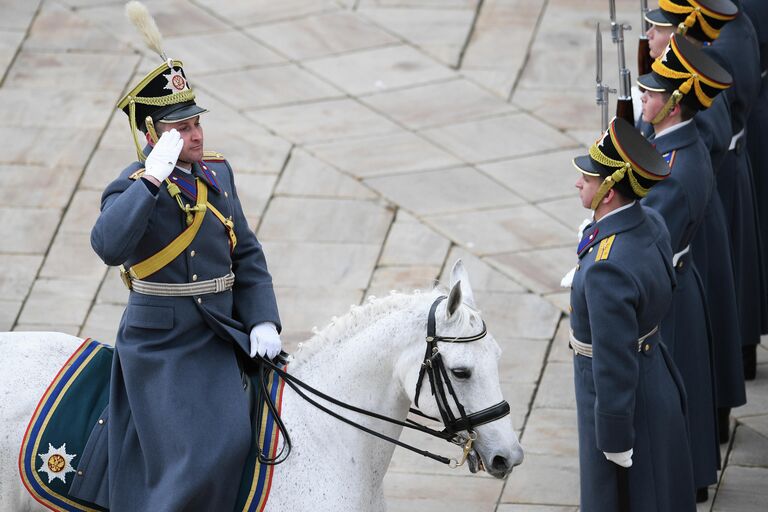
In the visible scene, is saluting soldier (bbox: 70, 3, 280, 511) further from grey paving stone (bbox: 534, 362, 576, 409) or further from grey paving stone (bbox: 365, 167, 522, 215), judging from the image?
grey paving stone (bbox: 365, 167, 522, 215)

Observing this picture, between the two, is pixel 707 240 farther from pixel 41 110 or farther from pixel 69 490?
pixel 41 110

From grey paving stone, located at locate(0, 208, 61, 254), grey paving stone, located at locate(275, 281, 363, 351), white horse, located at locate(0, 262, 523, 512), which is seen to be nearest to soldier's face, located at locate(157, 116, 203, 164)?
white horse, located at locate(0, 262, 523, 512)

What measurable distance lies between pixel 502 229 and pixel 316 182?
1256 millimetres

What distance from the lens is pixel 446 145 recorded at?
889 centimetres

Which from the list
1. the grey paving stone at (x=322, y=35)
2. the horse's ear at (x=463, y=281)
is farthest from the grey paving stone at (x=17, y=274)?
the horse's ear at (x=463, y=281)

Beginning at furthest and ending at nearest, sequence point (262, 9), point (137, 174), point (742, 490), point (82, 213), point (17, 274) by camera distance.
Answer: point (262, 9)
point (82, 213)
point (17, 274)
point (742, 490)
point (137, 174)

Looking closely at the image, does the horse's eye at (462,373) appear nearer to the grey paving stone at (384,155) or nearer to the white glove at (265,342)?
the white glove at (265,342)

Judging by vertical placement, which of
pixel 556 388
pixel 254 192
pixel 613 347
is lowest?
pixel 254 192

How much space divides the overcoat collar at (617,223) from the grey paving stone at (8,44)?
6140 millimetres

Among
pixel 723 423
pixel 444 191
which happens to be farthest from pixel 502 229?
pixel 723 423

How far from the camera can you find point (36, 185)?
8500 mm

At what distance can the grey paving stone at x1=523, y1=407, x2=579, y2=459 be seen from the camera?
6.35 meters

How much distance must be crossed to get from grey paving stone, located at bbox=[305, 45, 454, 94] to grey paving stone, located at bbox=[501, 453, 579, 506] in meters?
3.98

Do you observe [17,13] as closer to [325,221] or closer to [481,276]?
[325,221]
